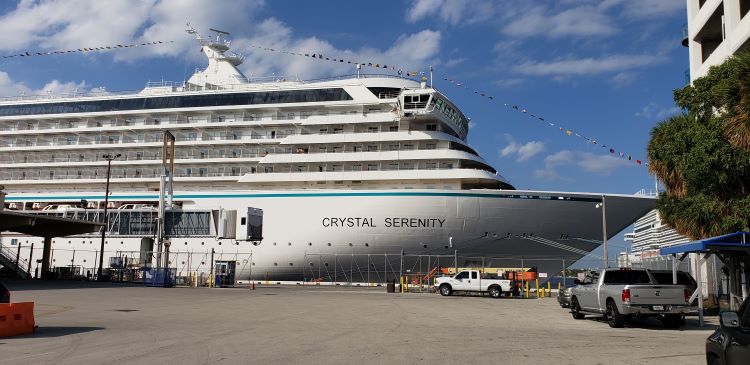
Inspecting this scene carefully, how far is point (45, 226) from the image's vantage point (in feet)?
116

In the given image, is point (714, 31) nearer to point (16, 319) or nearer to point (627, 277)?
point (627, 277)

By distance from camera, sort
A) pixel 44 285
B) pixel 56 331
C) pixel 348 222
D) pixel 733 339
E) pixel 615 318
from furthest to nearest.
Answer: pixel 348 222 → pixel 44 285 → pixel 615 318 → pixel 56 331 → pixel 733 339

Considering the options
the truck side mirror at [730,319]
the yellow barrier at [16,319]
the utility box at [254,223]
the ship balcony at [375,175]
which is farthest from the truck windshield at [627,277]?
the utility box at [254,223]

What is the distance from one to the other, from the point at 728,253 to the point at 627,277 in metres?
3.11

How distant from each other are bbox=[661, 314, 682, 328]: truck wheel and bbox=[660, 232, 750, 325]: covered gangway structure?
0.54 m

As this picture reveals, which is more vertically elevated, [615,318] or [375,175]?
[375,175]

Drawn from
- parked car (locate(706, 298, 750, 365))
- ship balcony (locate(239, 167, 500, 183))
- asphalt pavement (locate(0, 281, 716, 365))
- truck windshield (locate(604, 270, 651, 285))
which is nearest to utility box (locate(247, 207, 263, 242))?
ship balcony (locate(239, 167, 500, 183))

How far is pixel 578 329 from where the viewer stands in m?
13.5

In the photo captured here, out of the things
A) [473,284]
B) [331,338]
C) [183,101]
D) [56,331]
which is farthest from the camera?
[183,101]

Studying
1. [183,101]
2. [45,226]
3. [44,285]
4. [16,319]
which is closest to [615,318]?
[16,319]

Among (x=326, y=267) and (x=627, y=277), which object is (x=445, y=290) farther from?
(x=627, y=277)

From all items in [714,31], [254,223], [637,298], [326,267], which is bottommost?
[637,298]

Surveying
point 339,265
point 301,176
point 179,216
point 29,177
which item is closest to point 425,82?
point 301,176

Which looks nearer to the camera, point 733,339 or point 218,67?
point 733,339
